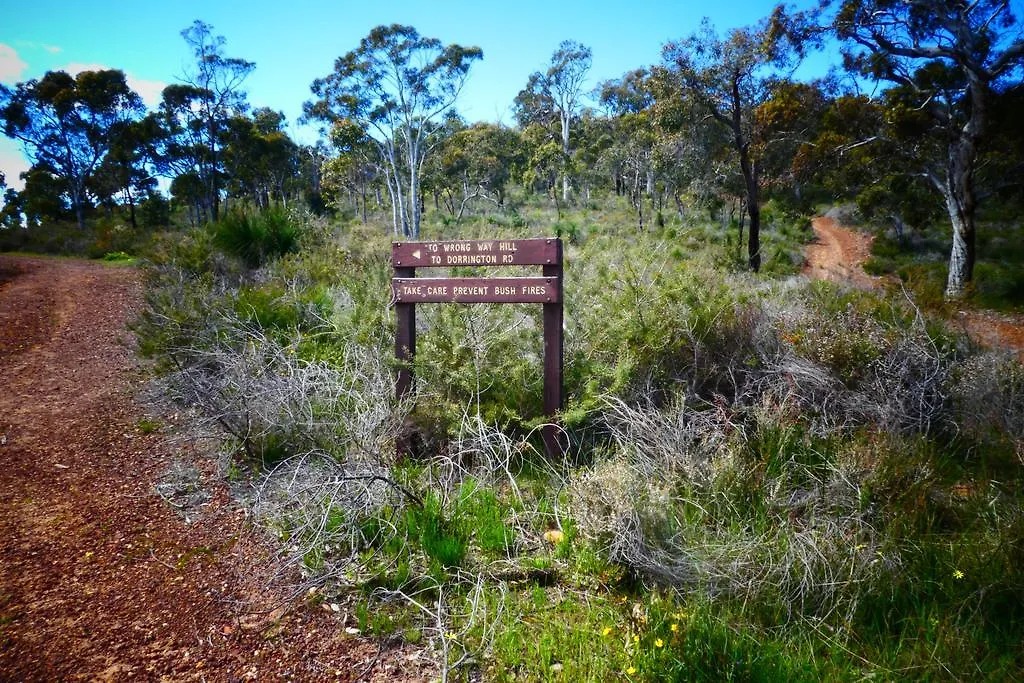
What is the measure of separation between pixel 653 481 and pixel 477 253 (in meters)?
2.19

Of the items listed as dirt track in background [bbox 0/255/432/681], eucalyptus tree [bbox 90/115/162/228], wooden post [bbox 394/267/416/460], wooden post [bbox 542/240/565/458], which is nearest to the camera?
dirt track in background [bbox 0/255/432/681]

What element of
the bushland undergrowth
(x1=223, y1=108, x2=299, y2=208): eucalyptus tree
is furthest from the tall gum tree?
(x1=223, y1=108, x2=299, y2=208): eucalyptus tree

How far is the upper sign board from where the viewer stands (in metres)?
4.43

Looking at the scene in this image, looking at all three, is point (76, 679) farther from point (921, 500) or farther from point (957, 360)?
point (957, 360)

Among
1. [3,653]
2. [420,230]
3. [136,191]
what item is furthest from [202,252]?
[136,191]

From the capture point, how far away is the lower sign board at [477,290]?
4.39 meters

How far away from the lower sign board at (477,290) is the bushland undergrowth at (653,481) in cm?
35

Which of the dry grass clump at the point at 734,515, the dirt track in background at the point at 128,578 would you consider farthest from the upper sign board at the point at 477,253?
the dirt track in background at the point at 128,578

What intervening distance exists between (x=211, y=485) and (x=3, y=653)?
169 centimetres

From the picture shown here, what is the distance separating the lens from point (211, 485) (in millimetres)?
4258

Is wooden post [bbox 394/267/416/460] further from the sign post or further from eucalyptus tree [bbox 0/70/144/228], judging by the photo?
eucalyptus tree [bbox 0/70/144/228]

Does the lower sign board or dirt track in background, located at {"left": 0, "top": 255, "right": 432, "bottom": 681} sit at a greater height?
the lower sign board

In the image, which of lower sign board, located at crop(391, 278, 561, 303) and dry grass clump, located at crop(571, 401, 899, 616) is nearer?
dry grass clump, located at crop(571, 401, 899, 616)

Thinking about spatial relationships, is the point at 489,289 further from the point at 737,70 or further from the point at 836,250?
the point at 836,250
